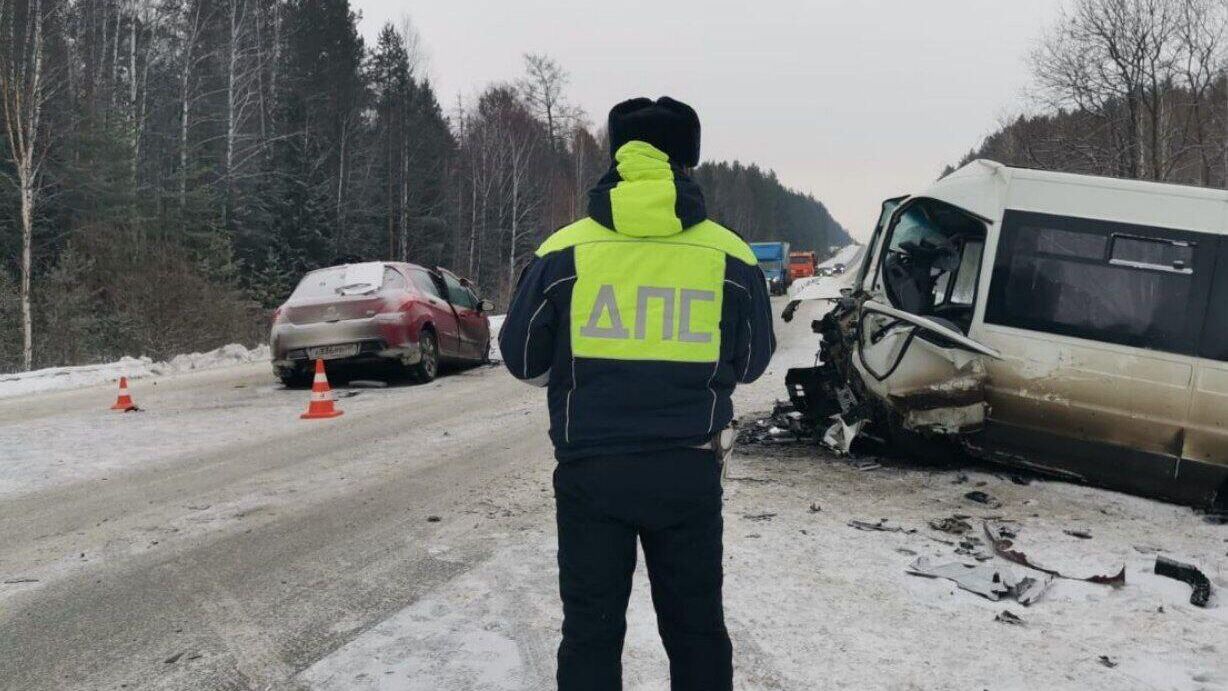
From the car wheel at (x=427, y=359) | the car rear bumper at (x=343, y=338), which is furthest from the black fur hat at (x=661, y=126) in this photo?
the car wheel at (x=427, y=359)

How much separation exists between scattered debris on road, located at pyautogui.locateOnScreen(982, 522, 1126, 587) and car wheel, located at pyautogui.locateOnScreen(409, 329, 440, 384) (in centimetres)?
761

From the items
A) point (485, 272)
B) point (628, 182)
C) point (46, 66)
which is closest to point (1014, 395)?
point (628, 182)

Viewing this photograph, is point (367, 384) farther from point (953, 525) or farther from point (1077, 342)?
point (1077, 342)

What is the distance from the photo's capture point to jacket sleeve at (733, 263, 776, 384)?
7.52 ft

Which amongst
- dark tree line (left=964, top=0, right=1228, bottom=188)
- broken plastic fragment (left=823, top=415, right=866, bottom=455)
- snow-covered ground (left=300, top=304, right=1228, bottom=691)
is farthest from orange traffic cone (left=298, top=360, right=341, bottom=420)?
dark tree line (left=964, top=0, right=1228, bottom=188)

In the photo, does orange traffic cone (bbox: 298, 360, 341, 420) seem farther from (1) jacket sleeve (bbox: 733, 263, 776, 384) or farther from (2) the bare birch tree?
(2) the bare birch tree

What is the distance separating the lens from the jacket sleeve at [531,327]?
2.22 m

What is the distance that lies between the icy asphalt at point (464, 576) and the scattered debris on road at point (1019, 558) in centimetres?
8

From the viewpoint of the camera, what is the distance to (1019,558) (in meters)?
4.34

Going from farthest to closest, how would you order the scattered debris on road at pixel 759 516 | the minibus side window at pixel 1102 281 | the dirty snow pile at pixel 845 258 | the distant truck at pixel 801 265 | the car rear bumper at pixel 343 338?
the distant truck at pixel 801 265 < the car rear bumper at pixel 343 338 < the dirty snow pile at pixel 845 258 < the minibus side window at pixel 1102 281 < the scattered debris on road at pixel 759 516

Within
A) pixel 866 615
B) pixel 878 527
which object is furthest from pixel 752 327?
pixel 878 527

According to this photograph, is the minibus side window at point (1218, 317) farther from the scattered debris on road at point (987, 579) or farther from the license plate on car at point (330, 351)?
the license plate on car at point (330, 351)

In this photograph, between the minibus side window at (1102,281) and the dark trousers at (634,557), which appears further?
the minibus side window at (1102,281)

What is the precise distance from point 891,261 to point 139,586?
5701 millimetres
